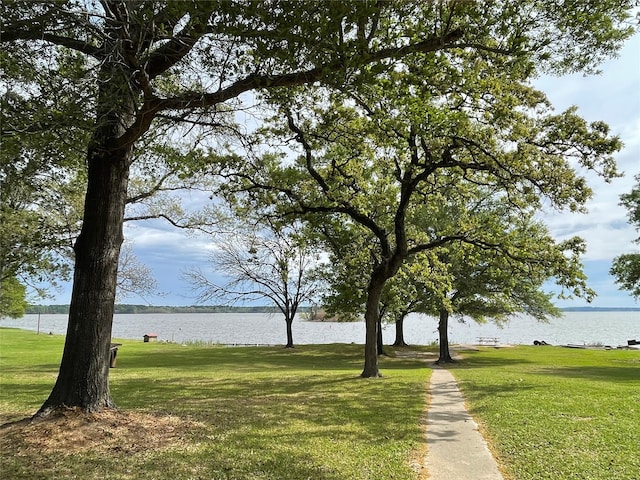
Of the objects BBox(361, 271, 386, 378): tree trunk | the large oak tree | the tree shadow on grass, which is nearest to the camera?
the large oak tree

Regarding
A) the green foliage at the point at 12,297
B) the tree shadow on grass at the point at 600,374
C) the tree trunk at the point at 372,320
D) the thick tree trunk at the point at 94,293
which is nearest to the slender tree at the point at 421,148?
the tree trunk at the point at 372,320

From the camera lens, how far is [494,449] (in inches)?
243

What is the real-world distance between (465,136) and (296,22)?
782 centimetres

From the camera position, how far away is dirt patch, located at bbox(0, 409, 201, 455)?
5.59 m

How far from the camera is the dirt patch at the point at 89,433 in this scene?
5590 mm

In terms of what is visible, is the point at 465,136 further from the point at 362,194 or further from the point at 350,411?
the point at 350,411

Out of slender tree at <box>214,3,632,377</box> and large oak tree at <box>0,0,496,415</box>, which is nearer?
large oak tree at <box>0,0,496,415</box>

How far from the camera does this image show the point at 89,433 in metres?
6.01

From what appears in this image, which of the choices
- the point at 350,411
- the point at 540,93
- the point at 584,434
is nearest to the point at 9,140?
the point at 350,411

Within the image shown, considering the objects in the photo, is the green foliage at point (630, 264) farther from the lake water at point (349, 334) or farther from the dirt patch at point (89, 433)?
the dirt patch at point (89, 433)

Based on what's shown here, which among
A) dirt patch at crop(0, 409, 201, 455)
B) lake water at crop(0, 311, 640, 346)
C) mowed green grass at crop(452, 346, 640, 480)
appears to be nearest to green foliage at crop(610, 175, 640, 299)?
lake water at crop(0, 311, 640, 346)

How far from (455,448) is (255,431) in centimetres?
282

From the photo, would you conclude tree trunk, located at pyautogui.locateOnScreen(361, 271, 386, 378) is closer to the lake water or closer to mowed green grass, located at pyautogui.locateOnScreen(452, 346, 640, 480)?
mowed green grass, located at pyautogui.locateOnScreen(452, 346, 640, 480)

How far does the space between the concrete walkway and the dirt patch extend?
3322mm
